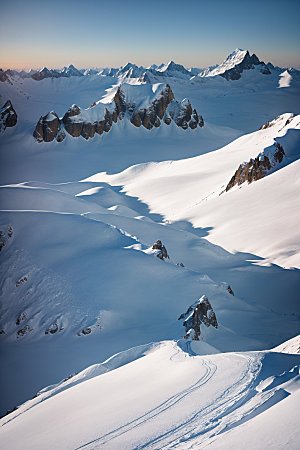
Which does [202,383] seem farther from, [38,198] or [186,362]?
[38,198]

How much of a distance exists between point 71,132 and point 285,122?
1985 inches

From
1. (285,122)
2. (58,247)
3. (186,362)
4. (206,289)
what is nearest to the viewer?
(186,362)

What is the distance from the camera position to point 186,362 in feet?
26.8

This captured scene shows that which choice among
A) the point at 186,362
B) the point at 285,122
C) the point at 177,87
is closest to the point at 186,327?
the point at 186,362

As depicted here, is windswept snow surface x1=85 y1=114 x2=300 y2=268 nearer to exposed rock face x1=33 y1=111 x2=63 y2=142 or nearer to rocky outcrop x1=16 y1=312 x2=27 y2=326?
rocky outcrop x1=16 y1=312 x2=27 y2=326

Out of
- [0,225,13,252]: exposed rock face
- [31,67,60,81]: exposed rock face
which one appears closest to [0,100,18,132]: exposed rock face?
[31,67,60,81]: exposed rock face

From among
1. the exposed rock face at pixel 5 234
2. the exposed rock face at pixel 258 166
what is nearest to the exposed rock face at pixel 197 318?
the exposed rock face at pixel 5 234

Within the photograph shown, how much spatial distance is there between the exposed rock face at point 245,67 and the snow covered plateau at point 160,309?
138 meters

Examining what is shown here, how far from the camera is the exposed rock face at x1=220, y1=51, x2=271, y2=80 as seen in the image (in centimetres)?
18062

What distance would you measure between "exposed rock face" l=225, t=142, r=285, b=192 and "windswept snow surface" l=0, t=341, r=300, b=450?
3389 centimetres

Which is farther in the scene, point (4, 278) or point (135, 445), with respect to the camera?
point (4, 278)

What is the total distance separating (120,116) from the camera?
3637 inches

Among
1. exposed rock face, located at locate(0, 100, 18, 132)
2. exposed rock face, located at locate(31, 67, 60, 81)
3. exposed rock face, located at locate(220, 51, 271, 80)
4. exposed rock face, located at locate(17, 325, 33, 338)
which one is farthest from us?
exposed rock face, located at locate(220, 51, 271, 80)

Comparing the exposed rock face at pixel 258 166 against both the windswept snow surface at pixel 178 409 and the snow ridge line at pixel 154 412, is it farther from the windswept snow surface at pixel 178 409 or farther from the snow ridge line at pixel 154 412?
the snow ridge line at pixel 154 412
